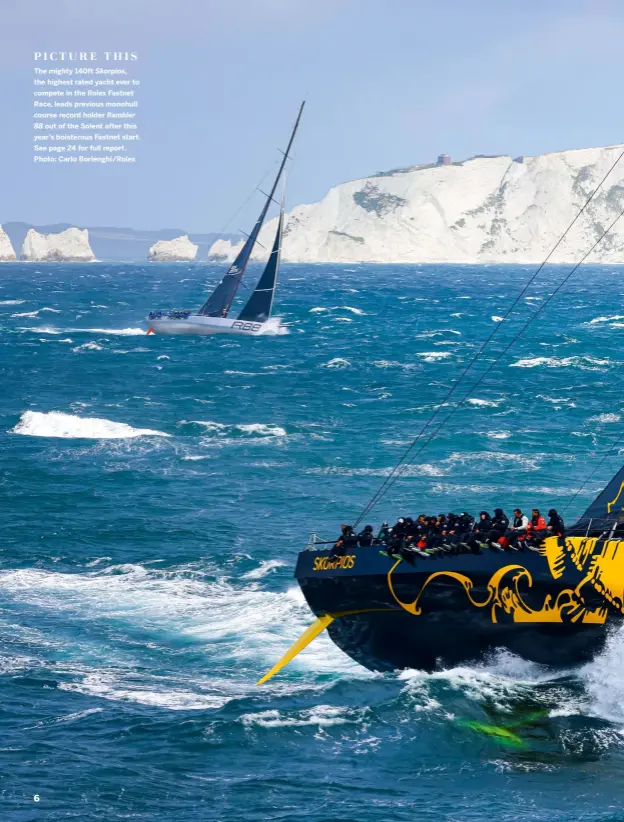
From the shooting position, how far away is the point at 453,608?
29062mm

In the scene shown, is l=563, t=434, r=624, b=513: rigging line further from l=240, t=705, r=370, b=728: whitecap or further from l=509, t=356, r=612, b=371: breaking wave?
l=509, t=356, r=612, b=371: breaking wave

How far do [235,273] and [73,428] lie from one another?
50.2 m

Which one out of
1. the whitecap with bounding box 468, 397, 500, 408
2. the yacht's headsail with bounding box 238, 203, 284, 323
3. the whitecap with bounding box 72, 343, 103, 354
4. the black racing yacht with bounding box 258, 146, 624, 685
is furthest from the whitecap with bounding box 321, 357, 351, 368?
the black racing yacht with bounding box 258, 146, 624, 685

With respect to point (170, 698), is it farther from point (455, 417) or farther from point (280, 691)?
point (455, 417)

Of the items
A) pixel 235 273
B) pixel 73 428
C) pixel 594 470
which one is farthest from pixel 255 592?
pixel 235 273

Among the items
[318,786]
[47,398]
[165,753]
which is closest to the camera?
[318,786]

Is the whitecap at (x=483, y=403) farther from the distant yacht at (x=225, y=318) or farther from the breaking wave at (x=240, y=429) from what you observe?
the distant yacht at (x=225, y=318)

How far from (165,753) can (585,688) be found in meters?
9.46

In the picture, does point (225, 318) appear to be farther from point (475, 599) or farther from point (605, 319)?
point (475, 599)

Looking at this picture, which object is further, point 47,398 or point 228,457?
point 47,398

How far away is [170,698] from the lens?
31297mm

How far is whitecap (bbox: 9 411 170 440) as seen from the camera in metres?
66.0

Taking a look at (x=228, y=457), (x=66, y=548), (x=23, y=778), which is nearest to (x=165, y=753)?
(x=23, y=778)

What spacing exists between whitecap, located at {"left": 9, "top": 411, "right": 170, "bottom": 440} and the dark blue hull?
35687 mm
